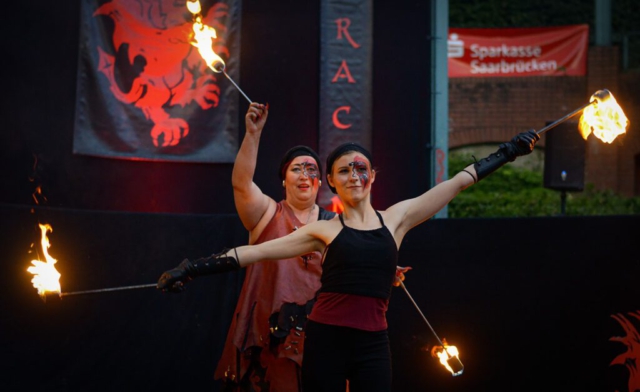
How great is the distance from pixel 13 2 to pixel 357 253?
4251 millimetres

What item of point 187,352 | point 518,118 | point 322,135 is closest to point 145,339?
point 187,352

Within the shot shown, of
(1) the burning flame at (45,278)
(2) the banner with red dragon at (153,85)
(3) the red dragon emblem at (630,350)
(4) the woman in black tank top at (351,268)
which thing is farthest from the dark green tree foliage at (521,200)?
(1) the burning flame at (45,278)

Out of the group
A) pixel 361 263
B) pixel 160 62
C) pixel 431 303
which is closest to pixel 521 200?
pixel 431 303

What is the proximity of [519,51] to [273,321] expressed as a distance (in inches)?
405

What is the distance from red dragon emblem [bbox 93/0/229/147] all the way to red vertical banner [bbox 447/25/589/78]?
7656 mm

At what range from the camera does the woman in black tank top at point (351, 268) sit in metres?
3.47

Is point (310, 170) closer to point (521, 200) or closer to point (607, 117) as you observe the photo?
point (607, 117)

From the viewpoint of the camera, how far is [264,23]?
672cm

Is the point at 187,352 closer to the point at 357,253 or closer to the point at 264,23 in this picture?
the point at 357,253

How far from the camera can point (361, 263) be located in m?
3.50

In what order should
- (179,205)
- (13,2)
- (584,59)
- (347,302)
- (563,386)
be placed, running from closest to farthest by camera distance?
(347,302) → (563,386) → (13,2) → (179,205) → (584,59)

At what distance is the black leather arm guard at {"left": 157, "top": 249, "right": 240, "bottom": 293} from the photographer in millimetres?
3539

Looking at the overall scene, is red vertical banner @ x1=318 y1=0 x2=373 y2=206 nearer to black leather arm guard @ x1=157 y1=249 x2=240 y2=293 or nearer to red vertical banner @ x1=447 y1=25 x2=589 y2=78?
black leather arm guard @ x1=157 y1=249 x2=240 y2=293

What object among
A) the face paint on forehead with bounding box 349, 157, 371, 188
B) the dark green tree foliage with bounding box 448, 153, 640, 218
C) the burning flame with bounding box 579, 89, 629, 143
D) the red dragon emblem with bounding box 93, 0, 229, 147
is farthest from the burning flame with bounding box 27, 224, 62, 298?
the dark green tree foliage with bounding box 448, 153, 640, 218
